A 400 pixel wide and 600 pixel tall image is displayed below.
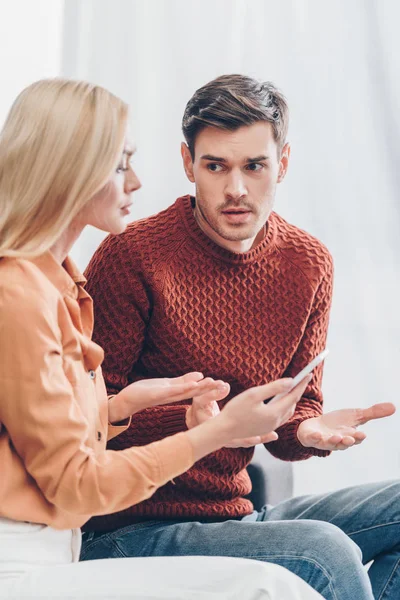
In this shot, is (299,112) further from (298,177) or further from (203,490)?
(203,490)

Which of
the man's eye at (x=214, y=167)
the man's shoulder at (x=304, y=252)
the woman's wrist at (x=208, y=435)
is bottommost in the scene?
the woman's wrist at (x=208, y=435)

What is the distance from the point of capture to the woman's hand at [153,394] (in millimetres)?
1471

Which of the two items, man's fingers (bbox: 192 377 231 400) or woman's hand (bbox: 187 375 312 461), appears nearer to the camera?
woman's hand (bbox: 187 375 312 461)

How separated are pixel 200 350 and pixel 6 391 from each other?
0.61m

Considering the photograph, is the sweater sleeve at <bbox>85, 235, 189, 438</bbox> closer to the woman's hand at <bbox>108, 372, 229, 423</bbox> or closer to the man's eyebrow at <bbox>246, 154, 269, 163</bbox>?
the woman's hand at <bbox>108, 372, 229, 423</bbox>

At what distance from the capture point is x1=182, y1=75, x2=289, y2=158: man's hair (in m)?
1.72

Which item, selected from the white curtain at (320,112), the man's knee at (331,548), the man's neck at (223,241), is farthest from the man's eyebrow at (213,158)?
the white curtain at (320,112)

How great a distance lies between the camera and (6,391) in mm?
1184

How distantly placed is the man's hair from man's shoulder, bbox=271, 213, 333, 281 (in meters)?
0.18

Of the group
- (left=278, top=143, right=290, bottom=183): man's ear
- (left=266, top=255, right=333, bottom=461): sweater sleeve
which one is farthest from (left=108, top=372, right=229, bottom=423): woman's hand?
(left=278, top=143, right=290, bottom=183): man's ear

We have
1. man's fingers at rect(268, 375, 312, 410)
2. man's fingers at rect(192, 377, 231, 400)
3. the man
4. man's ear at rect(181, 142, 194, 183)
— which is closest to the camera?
man's fingers at rect(268, 375, 312, 410)

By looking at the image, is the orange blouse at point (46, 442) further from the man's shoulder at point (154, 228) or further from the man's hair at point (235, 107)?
the man's hair at point (235, 107)

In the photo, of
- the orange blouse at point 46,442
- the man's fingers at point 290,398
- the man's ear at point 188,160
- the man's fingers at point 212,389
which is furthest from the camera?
the man's ear at point 188,160

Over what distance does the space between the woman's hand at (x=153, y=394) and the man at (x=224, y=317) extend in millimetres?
107
